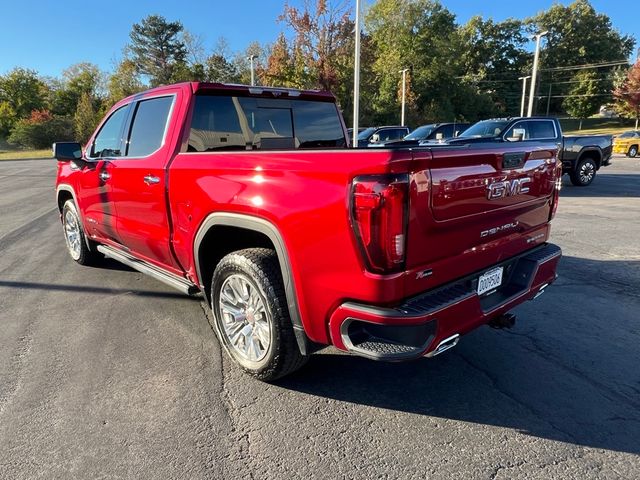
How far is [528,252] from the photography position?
3.24 m

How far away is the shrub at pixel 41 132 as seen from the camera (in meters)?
48.7

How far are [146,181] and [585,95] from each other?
244ft

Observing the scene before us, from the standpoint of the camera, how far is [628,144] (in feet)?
88.0

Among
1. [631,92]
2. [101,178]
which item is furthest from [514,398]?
[631,92]

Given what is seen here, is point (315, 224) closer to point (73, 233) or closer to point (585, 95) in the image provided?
point (73, 233)

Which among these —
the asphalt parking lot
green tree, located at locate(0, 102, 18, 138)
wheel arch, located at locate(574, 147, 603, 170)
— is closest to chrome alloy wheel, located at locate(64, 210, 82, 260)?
the asphalt parking lot

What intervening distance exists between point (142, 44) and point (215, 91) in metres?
64.5

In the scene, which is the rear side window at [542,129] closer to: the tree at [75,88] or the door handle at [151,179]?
the door handle at [151,179]

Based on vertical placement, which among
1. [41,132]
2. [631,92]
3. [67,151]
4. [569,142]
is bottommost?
[569,142]

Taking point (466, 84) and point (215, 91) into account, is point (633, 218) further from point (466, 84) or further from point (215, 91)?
point (466, 84)

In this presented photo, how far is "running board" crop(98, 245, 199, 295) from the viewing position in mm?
3676

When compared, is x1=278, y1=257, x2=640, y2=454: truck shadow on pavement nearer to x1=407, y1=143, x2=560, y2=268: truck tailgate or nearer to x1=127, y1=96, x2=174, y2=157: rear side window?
x1=407, y1=143, x2=560, y2=268: truck tailgate

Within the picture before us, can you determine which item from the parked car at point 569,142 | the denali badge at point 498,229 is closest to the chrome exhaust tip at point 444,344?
A: the denali badge at point 498,229

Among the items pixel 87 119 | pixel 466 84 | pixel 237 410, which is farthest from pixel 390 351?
pixel 466 84
